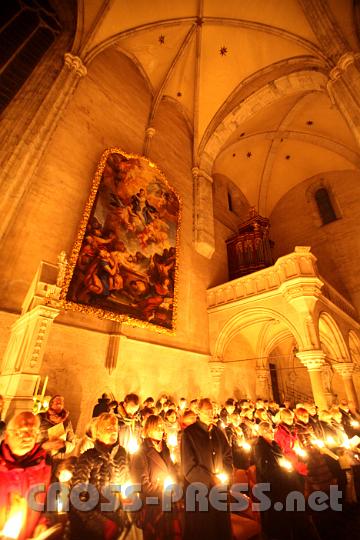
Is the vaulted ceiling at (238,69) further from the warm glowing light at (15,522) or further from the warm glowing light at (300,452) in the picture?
the warm glowing light at (15,522)

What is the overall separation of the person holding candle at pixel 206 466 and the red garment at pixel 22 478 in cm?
A: 133

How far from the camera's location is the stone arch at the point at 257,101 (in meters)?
10.3

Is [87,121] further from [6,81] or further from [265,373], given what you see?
[265,373]

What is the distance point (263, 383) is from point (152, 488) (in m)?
9.89

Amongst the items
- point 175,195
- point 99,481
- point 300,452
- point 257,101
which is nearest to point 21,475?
point 99,481

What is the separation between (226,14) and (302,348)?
12.7 m

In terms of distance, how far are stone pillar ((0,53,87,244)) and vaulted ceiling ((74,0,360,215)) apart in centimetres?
157

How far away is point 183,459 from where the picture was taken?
268 cm

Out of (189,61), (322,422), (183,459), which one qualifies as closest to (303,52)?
(189,61)

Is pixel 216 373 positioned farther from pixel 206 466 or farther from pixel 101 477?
pixel 101 477

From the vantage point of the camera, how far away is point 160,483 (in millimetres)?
2582

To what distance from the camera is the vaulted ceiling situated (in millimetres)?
9500

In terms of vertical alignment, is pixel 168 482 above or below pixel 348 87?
below

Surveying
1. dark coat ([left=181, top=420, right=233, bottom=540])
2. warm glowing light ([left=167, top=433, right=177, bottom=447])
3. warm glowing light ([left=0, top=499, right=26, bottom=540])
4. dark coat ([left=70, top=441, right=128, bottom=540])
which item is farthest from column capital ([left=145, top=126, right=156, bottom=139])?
warm glowing light ([left=0, top=499, right=26, bottom=540])
